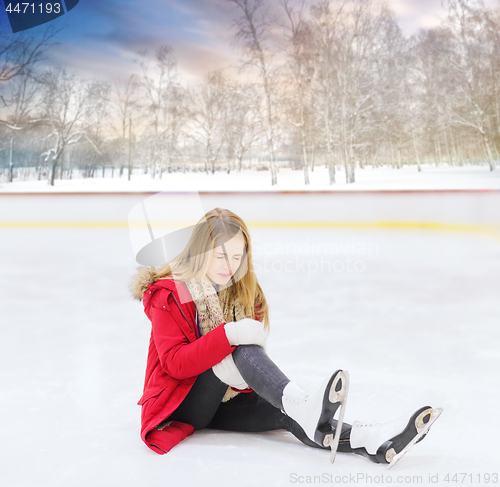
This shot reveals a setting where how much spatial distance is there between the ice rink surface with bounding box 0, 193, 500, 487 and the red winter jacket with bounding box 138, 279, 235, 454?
1.8 inches

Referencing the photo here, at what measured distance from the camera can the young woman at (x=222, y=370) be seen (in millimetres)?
876

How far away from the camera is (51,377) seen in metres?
1.54

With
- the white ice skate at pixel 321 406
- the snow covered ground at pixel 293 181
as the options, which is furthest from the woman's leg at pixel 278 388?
the snow covered ground at pixel 293 181

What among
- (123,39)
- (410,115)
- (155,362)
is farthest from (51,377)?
(123,39)

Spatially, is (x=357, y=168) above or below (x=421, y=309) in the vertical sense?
above

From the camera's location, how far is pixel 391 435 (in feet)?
2.91

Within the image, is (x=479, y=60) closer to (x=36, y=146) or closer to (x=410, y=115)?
(x=410, y=115)

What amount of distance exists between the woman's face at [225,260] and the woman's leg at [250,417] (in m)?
0.27

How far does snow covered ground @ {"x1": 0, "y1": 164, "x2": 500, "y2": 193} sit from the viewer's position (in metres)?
6.79

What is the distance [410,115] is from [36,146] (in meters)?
5.36
